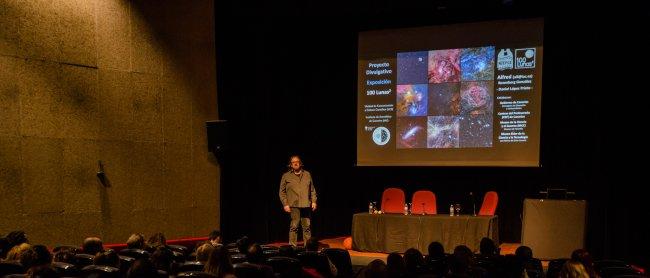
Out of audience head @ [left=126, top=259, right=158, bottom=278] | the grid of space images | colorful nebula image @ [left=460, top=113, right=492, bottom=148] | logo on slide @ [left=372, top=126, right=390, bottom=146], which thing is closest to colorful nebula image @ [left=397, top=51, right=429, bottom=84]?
the grid of space images

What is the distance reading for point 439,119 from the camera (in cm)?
866

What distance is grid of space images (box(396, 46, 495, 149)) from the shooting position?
8398 millimetres

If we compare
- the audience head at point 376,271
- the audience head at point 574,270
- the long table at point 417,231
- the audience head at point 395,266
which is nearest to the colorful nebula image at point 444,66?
the long table at point 417,231

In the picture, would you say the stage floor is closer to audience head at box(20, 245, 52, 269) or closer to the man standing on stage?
the man standing on stage

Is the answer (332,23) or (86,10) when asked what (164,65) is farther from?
(332,23)

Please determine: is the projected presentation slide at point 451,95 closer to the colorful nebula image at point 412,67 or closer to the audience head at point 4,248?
the colorful nebula image at point 412,67

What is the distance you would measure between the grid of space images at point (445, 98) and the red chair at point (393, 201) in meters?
0.82

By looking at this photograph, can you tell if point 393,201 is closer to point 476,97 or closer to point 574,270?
point 476,97

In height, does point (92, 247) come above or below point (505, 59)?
below

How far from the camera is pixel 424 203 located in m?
8.18

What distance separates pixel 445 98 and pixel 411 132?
0.77m

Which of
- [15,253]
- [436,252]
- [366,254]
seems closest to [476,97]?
[366,254]

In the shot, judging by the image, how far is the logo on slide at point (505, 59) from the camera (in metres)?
8.26

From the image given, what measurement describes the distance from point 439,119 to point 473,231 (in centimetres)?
205
